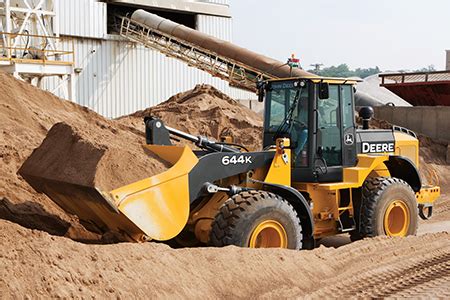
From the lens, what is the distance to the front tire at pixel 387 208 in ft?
28.1

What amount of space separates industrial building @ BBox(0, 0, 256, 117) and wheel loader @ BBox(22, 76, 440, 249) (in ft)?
36.7

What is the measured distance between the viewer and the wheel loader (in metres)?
6.62

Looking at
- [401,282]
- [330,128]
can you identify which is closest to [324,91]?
[330,128]

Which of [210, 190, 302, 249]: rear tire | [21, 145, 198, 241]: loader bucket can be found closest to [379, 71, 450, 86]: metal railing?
[210, 190, 302, 249]: rear tire

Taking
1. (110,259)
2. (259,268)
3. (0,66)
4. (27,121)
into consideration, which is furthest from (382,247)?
(0,66)

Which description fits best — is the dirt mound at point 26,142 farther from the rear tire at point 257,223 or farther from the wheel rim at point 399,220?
the wheel rim at point 399,220

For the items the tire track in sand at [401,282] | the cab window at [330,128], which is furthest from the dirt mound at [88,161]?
the cab window at [330,128]

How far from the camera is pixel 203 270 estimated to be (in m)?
6.02

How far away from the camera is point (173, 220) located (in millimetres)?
6668

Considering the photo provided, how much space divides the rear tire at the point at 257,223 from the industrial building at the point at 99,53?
39.5 ft

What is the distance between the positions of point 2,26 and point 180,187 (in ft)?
48.4

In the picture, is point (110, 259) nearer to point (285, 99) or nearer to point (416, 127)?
point (285, 99)

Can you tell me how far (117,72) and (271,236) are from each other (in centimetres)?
1660

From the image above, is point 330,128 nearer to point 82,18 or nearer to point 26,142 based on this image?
point 26,142
